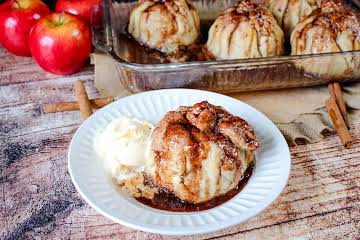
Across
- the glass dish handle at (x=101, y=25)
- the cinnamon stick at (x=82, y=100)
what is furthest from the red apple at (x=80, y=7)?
the cinnamon stick at (x=82, y=100)

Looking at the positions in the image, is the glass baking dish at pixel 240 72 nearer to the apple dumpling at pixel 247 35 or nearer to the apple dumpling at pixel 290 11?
the apple dumpling at pixel 247 35

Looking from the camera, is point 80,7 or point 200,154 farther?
point 80,7

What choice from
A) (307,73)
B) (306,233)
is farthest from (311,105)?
(306,233)

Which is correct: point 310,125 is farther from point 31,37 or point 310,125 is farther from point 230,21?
point 31,37

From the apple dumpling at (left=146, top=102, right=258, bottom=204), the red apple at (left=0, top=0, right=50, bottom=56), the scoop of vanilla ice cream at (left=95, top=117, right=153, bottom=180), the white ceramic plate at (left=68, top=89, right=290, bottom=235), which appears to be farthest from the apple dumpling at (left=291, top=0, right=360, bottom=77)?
the red apple at (left=0, top=0, right=50, bottom=56)

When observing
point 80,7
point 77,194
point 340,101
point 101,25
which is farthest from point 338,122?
point 80,7

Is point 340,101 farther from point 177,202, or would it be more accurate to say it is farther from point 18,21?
point 18,21

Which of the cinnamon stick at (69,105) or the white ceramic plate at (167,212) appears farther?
the cinnamon stick at (69,105)
